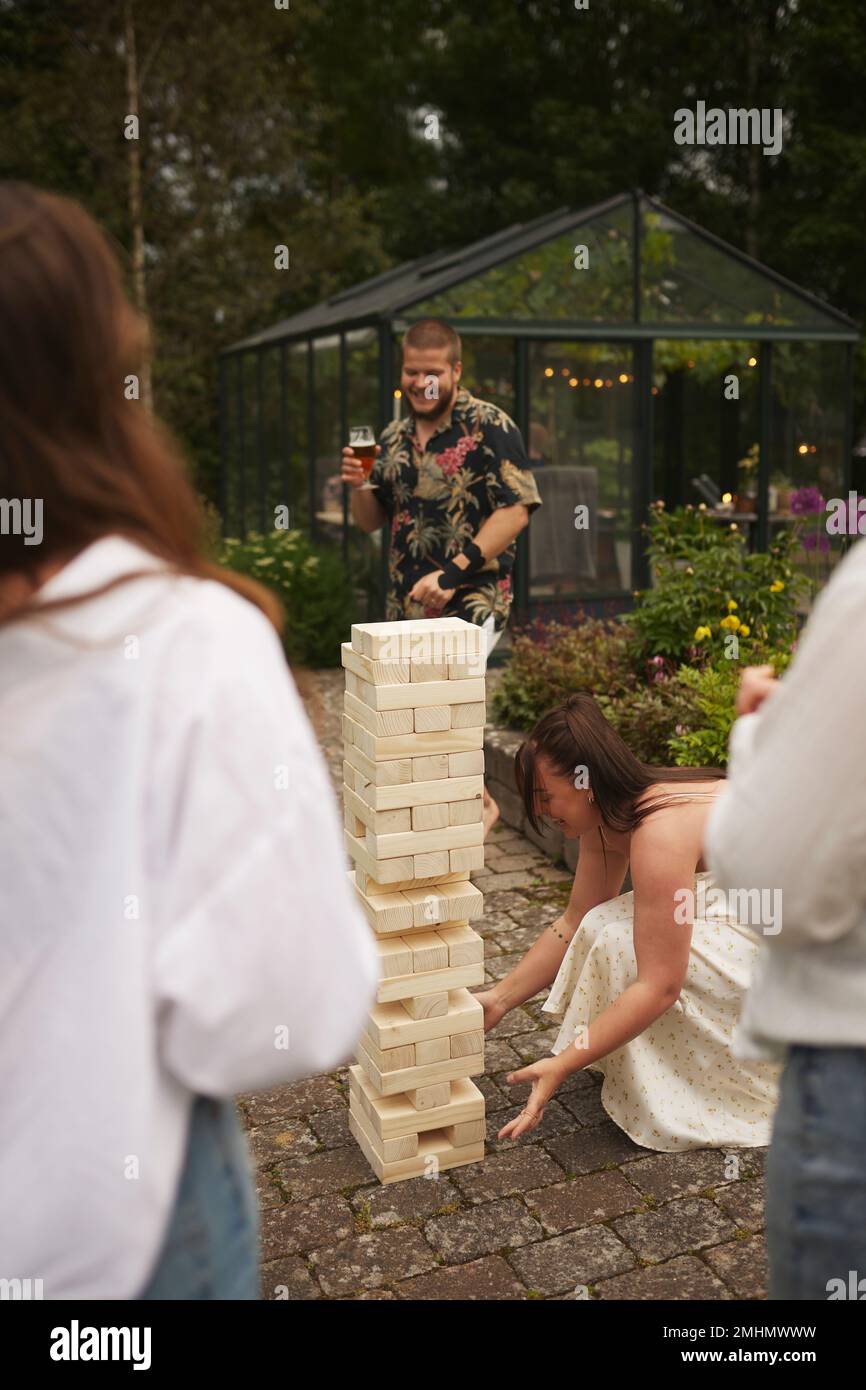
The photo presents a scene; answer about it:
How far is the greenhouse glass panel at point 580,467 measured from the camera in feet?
32.3

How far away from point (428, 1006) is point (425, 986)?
2.2 inches

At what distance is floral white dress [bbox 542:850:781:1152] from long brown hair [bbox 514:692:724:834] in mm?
300

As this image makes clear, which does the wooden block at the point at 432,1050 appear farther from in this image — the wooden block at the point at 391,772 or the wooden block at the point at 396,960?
the wooden block at the point at 391,772

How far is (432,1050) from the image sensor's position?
10.6 ft

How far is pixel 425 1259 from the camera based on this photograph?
2902 millimetres

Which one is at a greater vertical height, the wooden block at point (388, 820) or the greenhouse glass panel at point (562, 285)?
the greenhouse glass panel at point (562, 285)

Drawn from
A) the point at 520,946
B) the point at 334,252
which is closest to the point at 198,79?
the point at 334,252

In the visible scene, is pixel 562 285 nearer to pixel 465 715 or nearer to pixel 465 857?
pixel 465 715

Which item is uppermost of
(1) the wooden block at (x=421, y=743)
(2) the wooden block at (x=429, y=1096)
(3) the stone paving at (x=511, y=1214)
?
(1) the wooden block at (x=421, y=743)

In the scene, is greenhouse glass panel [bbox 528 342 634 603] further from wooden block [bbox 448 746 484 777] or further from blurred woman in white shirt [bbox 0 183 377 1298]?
blurred woman in white shirt [bbox 0 183 377 1298]

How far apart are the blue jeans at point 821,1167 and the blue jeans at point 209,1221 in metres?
0.60

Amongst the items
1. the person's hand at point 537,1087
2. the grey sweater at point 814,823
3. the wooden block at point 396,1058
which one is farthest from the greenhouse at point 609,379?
the grey sweater at point 814,823

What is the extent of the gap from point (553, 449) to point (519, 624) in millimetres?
1463

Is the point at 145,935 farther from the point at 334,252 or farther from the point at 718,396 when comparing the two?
the point at 334,252
